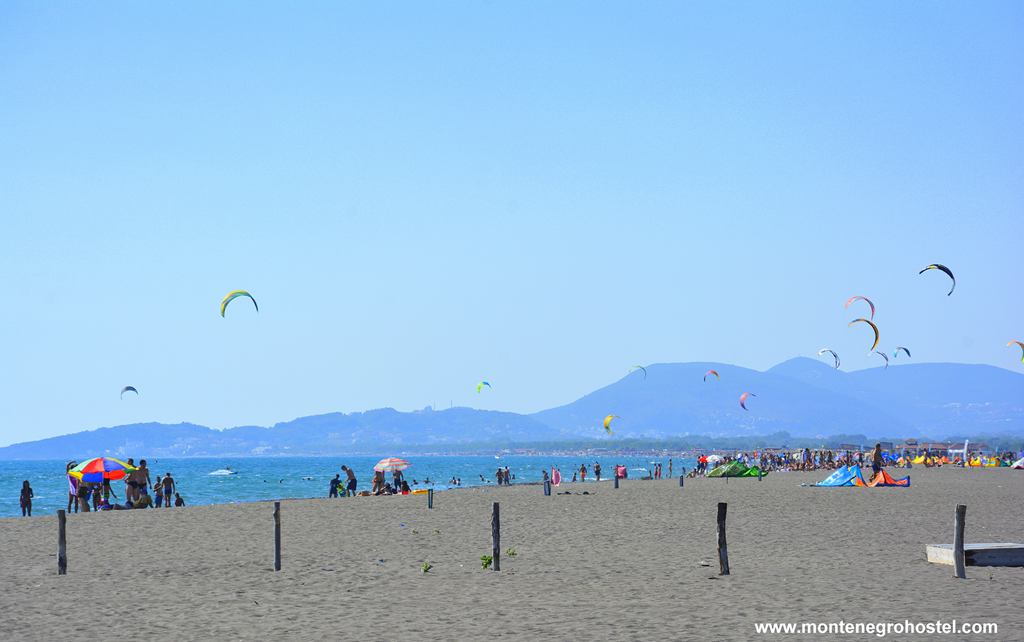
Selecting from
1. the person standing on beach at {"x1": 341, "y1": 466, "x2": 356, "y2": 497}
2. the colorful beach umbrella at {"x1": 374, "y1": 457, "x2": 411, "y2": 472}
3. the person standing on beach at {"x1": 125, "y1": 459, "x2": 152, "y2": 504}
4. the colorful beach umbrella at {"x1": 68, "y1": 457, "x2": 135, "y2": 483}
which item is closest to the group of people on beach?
the person standing on beach at {"x1": 125, "y1": 459, "x2": 152, "y2": 504}

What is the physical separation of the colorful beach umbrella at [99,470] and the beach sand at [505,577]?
167 cm

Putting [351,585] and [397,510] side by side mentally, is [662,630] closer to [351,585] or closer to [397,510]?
[351,585]

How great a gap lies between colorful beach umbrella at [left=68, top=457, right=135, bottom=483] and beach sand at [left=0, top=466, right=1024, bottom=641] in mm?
1675

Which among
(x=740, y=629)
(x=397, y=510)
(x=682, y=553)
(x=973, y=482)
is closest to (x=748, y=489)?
(x=973, y=482)

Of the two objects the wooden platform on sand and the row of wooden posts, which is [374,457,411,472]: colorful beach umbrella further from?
the wooden platform on sand

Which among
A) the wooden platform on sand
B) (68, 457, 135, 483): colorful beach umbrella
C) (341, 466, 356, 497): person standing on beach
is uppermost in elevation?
(68, 457, 135, 483): colorful beach umbrella

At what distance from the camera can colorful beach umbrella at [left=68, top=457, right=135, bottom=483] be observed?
32188 mm

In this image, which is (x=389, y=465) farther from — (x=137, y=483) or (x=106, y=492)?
(x=106, y=492)

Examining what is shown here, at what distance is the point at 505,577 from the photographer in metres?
17.6

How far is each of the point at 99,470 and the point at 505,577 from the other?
1885 cm

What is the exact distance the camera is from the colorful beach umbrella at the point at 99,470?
32188 millimetres

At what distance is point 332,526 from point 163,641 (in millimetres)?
15259

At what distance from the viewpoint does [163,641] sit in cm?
1274

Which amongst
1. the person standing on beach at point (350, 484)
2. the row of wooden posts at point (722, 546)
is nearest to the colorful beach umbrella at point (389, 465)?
the person standing on beach at point (350, 484)
